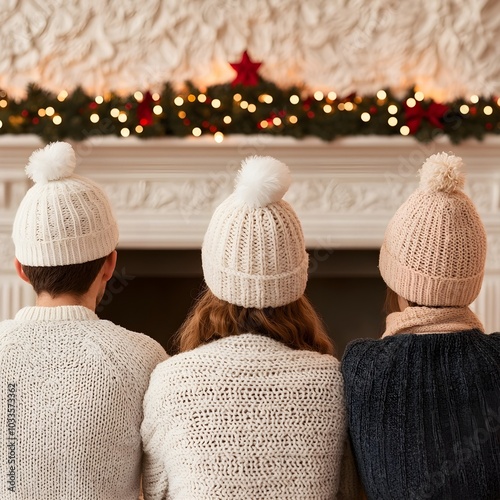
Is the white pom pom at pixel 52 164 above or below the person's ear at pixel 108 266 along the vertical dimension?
above

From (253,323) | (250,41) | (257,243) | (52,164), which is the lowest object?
(253,323)

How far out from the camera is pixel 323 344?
6.14 feet

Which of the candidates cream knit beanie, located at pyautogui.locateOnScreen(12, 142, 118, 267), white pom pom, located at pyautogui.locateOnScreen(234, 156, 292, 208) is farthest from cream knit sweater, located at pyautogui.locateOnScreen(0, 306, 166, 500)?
white pom pom, located at pyautogui.locateOnScreen(234, 156, 292, 208)

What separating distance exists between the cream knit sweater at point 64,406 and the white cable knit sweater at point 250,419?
98mm

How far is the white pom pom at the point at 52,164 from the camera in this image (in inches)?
72.2

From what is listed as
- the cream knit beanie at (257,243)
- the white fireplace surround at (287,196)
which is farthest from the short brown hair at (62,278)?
the white fireplace surround at (287,196)

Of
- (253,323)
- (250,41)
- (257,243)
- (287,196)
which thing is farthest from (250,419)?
(250,41)

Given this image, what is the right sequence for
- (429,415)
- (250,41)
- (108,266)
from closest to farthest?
(429,415) → (108,266) → (250,41)

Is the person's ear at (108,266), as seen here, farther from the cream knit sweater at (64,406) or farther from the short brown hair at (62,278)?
the cream knit sweater at (64,406)

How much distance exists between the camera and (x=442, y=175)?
69.5 inches

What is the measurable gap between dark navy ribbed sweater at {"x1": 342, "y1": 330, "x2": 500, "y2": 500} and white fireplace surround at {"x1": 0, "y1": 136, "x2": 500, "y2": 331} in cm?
191

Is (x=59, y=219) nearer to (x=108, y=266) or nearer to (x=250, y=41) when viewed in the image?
(x=108, y=266)

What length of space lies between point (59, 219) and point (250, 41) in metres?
1.94

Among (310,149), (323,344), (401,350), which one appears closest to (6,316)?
(310,149)
